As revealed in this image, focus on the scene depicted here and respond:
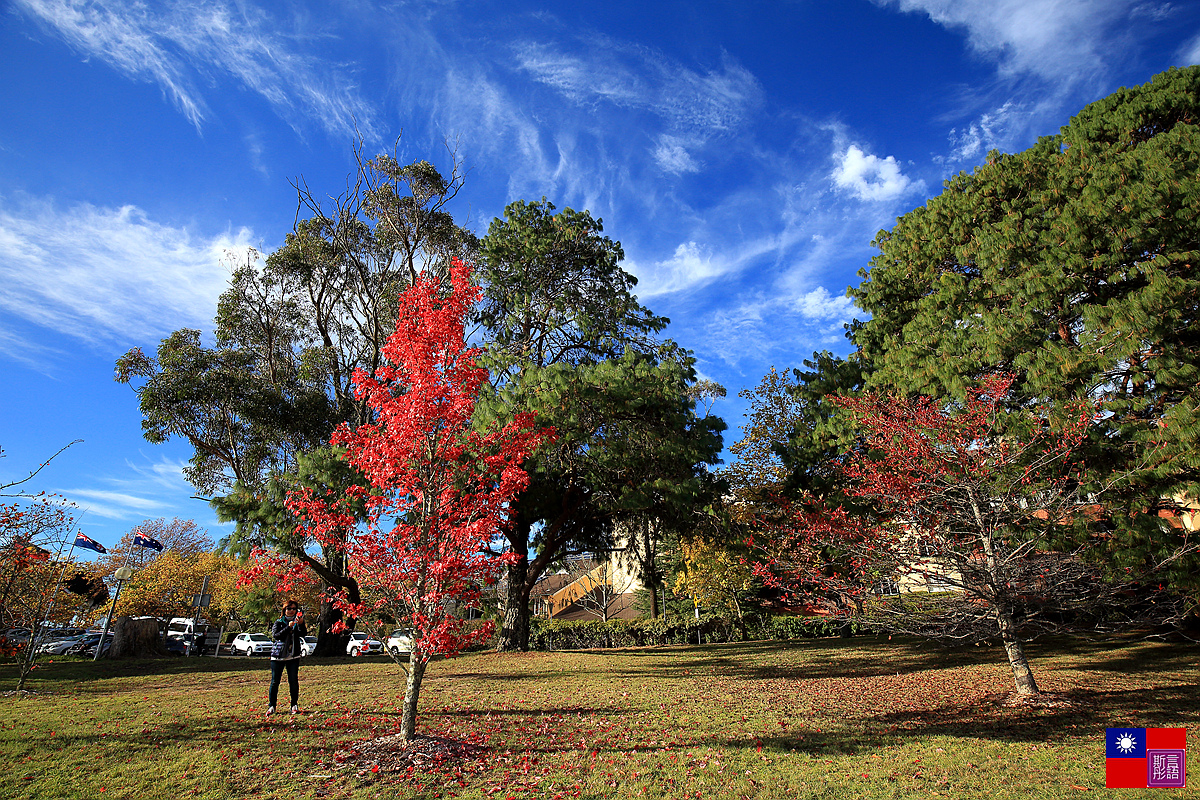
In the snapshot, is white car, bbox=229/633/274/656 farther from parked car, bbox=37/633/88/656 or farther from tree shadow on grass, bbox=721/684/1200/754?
tree shadow on grass, bbox=721/684/1200/754

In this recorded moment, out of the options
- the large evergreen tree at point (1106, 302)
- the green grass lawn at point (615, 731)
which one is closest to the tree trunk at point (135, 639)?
the green grass lawn at point (615, 731)

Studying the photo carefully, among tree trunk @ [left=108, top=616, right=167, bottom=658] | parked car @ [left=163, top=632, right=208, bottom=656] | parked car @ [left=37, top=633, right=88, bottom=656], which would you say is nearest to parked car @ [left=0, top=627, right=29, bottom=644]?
tree trunk @ [left=108, top=616, right=167, bottom=658]

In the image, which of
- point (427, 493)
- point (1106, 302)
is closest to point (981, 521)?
point (1106, 302)

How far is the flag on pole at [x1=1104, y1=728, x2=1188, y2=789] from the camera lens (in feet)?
20.2

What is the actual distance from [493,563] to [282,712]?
16.5ft

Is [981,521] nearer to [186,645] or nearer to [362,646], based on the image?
[362,646]

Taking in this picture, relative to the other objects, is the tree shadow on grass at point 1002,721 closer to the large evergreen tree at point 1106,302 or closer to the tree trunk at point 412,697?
the large evergreen tree at point 1106,302

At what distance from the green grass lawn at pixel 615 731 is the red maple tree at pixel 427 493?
1.68m

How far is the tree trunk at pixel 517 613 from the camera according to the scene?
19578 millimetres

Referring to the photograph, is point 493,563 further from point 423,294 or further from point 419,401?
point 423,294

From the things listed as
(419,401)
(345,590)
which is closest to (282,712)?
(345,590)

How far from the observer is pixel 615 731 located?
821 centimetres

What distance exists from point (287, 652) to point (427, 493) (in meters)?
4.03

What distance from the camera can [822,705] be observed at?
398 inches
